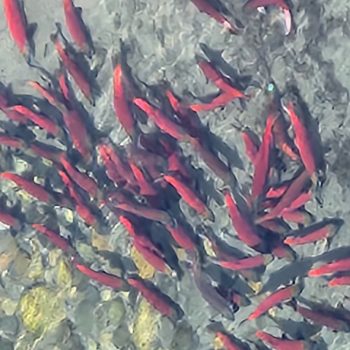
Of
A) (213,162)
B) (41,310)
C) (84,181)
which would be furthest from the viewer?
(41,310)

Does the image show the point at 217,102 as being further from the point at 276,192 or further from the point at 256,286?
the point at 256,286

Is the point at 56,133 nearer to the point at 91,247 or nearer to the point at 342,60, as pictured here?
the point at 91,247

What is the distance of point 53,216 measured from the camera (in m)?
6.04

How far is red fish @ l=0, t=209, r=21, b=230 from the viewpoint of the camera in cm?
602

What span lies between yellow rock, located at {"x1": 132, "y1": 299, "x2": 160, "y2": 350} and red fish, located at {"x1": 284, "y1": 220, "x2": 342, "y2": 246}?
1088 millimetres

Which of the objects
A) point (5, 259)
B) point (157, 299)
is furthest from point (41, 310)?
point (157, 299)

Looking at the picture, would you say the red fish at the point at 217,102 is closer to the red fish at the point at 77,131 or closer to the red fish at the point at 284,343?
the red fish at the point at 77,131

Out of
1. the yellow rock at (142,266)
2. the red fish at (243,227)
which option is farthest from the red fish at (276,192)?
Result: the yellow rock at (142,266)

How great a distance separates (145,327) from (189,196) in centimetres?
101

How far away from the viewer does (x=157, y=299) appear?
564 centimetres

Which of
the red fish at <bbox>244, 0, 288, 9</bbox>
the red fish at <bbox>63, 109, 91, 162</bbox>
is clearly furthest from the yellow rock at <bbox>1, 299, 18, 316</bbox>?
the red fish at <bbox>244, 0, 288, 9</bbox>

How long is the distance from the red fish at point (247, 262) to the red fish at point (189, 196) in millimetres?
390

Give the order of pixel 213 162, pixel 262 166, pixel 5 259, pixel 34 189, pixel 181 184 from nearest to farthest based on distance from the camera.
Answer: pixel 262 166
pixel 181 184
pixel 213 162
pixel 34 189
pixel 5 259

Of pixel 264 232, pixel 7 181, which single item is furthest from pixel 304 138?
pixel 7 181
